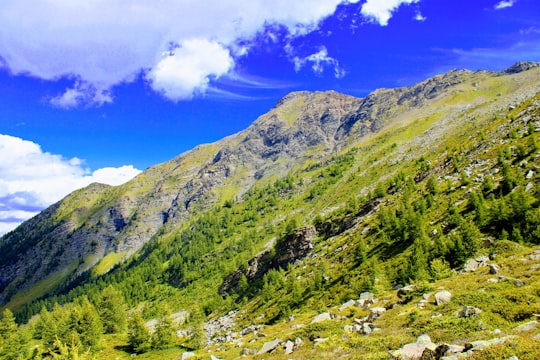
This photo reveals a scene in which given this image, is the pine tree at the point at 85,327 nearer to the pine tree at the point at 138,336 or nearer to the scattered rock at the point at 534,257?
the pine tree at the point at 138,336

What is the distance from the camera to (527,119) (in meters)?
87.8

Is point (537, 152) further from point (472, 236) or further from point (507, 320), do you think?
point (507, 320)

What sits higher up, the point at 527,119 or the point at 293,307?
the point at 527,119

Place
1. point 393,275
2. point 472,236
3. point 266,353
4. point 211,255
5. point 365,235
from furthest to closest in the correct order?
point 211,255
point 365,235
point 393,275
point 472,236
point 266,353

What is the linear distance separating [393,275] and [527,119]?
7017cm

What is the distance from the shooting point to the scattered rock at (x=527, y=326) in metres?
15.9

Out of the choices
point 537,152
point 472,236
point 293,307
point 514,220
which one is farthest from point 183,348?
point 537,152

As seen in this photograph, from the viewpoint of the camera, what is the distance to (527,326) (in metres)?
16.2

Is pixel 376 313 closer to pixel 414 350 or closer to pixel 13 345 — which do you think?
pixel 414 350

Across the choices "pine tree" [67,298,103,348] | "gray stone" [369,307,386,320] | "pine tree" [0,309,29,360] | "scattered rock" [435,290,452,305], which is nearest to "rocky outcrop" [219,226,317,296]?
"pine tree" [67,298,103,348]

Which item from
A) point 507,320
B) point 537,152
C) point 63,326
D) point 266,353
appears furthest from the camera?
point 63,326

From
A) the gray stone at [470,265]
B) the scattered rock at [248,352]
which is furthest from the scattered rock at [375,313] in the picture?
the gray stone at [470,265]

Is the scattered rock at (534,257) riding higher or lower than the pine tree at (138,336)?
higher

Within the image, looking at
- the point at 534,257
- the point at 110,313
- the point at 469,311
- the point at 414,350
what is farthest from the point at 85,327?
the point at 534,257
